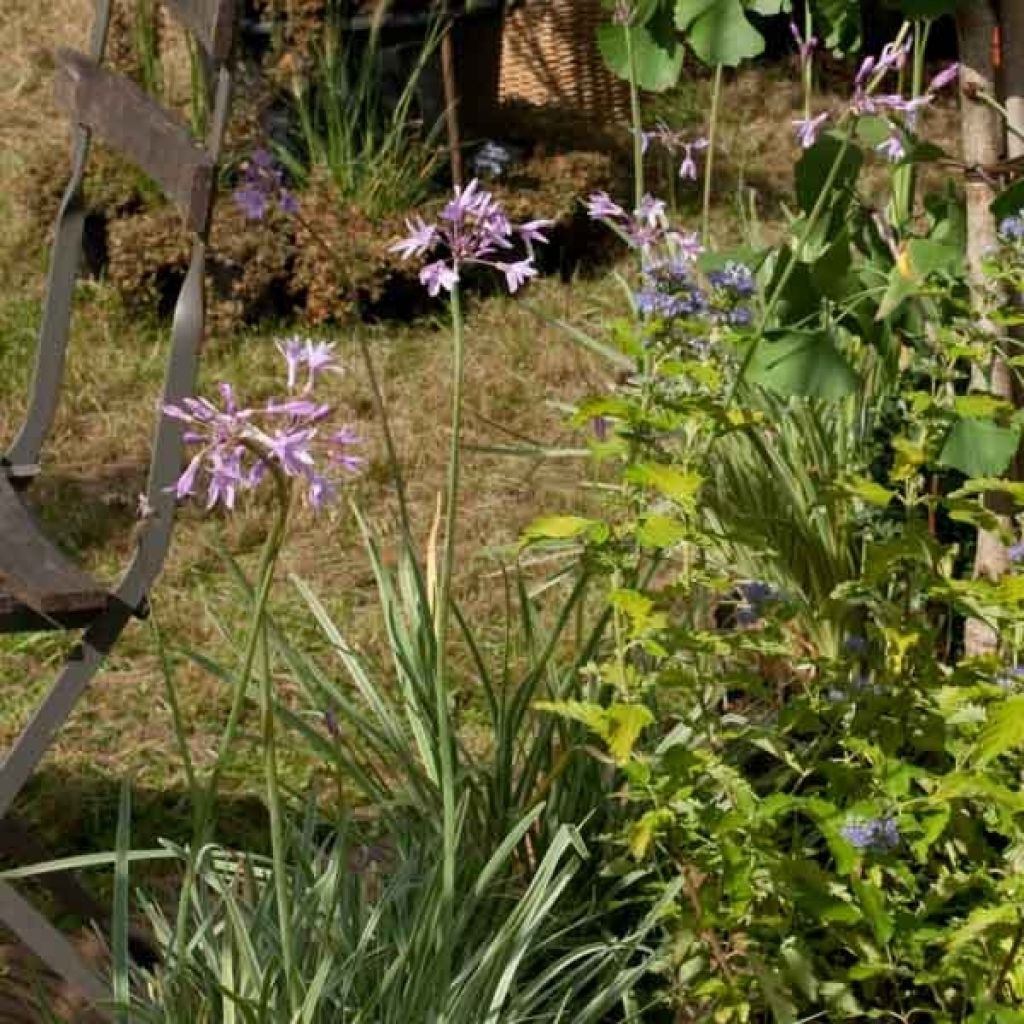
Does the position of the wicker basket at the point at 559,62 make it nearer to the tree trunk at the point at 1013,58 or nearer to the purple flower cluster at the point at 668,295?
the tree trunk at the point at 1013,58

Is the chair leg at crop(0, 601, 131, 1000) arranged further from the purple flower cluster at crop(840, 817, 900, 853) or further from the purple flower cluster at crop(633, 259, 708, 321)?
the purple flower cluster at crop(840, 817, 900, 853)

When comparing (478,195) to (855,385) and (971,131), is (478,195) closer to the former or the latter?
(855,385)

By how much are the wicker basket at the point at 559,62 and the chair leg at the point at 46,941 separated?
545 centimetres

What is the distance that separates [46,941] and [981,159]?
1.66m

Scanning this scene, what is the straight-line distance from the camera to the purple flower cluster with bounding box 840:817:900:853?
2195 millimetres

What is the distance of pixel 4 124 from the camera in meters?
7.16

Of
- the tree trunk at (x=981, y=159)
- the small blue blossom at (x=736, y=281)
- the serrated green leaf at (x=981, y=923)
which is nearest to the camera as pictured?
the serrated green leaf at (x=981, y=923)

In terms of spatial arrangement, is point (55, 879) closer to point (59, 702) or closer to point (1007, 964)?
point (59, 702)

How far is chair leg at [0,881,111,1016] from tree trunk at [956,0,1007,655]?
4.35 ft

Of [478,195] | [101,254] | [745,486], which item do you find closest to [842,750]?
[745,486]

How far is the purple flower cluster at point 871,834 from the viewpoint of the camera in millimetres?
2195

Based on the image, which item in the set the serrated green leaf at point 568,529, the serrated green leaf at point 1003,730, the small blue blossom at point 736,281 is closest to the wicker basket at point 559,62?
the small blue blossom at point 736,281

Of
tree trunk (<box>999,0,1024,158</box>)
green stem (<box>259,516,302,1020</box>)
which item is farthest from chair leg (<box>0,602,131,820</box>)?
tree trunk (<box>999,0,1024,158</box>)

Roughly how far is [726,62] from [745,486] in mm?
1098
